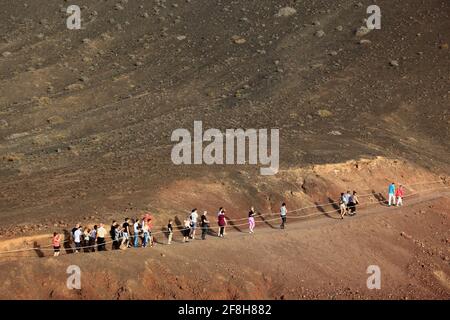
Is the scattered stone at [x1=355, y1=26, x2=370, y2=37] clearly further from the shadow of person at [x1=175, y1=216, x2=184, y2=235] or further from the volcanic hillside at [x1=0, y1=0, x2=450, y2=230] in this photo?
the shadow of person at [x1=175, y1=216, x2=184, y2=235]

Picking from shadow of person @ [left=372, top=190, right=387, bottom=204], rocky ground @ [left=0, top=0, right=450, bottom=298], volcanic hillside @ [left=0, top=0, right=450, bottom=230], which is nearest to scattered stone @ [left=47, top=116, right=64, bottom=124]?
volcanic hillside @ [left=0, top=0, right=450, bottom=230]

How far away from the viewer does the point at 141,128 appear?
2076 inches

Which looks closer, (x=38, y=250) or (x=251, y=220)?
(x=38, y=250)

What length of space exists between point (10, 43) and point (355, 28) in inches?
1134

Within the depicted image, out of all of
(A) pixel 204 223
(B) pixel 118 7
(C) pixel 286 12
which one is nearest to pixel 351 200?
(A) pixel 204 223

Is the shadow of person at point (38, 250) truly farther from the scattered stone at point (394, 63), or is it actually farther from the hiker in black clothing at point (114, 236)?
the scattered stone at point (394, 63)

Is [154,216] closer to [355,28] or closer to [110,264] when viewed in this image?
[110,264]

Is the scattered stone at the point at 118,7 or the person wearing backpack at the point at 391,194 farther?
the scattered stone at the point at 118,7

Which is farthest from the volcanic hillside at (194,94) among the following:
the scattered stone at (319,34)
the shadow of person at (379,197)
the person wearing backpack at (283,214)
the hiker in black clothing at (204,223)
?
the person wearing backpack at (283,214)

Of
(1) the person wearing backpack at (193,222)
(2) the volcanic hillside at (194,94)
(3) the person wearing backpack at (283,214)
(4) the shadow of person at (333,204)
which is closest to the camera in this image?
(1) the person wearing backpack at (193,222)

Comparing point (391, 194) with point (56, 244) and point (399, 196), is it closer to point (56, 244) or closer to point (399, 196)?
point (399, 196)

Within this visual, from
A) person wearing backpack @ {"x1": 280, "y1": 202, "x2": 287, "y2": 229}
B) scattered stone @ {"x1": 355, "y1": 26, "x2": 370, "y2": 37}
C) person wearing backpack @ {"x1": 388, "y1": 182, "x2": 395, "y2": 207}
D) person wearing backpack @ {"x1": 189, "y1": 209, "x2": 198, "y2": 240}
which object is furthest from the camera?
scattered stone @ {"x1": 355, "y1": 26, "x2": 370, "y2": 37}

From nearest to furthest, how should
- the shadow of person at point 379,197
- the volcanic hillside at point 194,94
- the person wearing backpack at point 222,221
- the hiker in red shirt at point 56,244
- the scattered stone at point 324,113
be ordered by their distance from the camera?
the hiker in red shirt at point 56,244 → the person wearing backpack at point 222,221 → the volcanic hillside at point 194,94 → the shadow of person at point 379,197 → the scattered stone at point 324,113

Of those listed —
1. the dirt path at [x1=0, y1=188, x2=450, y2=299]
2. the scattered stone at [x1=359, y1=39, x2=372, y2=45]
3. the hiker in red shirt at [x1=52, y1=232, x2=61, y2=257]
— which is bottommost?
the dirt path at [x1=0, y1=188, x2=450, y2=299]
